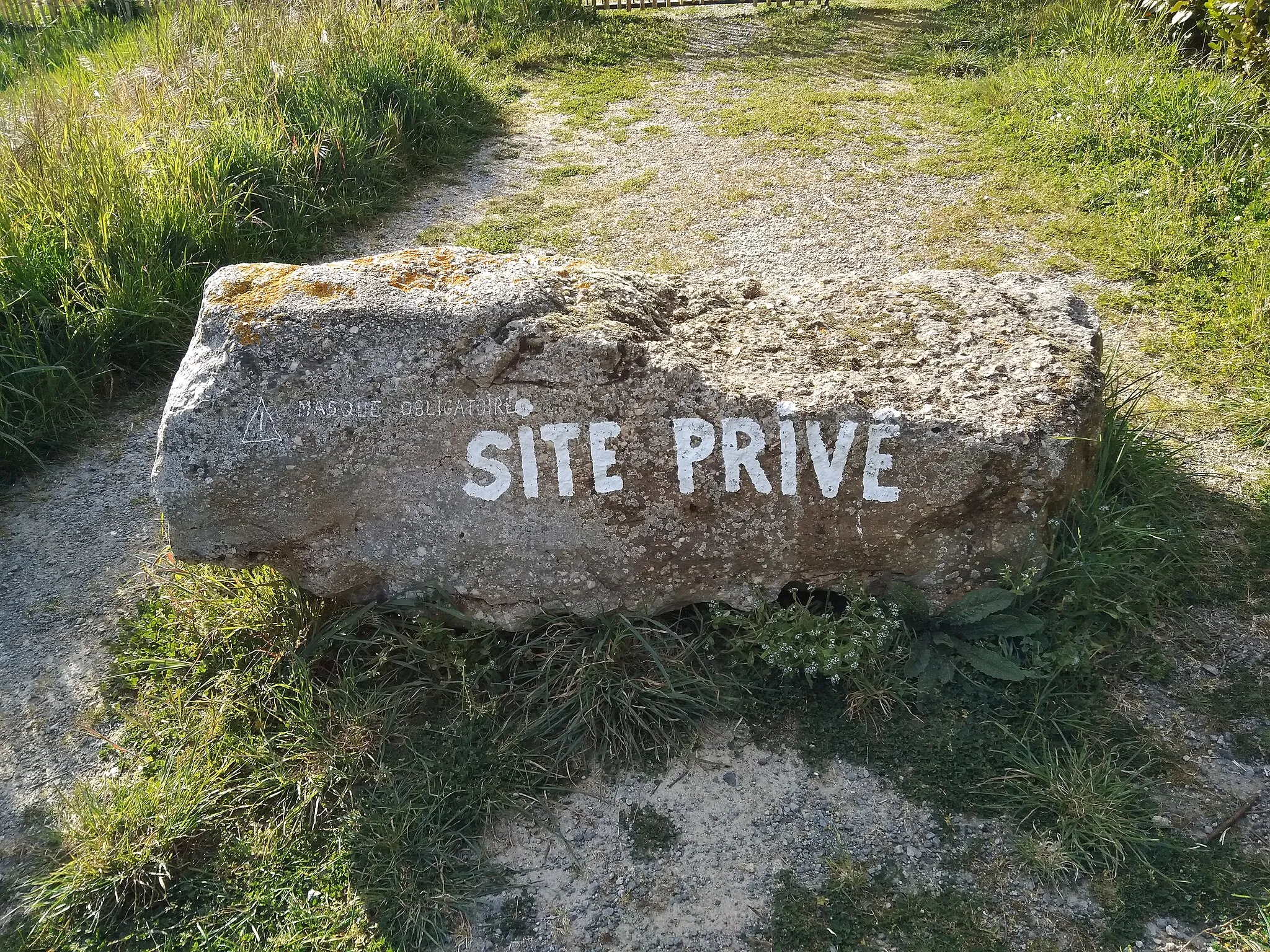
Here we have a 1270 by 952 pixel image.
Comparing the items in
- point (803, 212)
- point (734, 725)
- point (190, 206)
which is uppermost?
point (190, 206)

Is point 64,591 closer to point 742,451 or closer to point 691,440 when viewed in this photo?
point 691,440

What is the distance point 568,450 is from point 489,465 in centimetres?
28

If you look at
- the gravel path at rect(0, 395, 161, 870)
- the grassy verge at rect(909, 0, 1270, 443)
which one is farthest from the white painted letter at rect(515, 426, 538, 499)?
the grassy verge at rect(909, 0, 1270, 443)

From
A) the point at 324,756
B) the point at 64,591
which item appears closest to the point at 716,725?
the point at 324,756

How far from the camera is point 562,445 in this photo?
3213 mm

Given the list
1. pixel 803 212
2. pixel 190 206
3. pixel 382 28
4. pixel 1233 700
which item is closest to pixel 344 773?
pixel 1233 700

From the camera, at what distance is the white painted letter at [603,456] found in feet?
10.5

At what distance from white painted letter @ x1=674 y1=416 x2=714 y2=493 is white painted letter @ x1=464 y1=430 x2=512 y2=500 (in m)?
0.57

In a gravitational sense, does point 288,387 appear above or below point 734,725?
above

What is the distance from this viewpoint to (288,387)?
10.3 ft

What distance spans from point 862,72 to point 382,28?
4415 millimetres

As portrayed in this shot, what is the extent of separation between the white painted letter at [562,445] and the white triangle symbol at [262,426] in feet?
2.89

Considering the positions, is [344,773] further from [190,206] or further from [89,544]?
[190,206]

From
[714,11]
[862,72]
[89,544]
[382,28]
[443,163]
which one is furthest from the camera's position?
[714,11]
